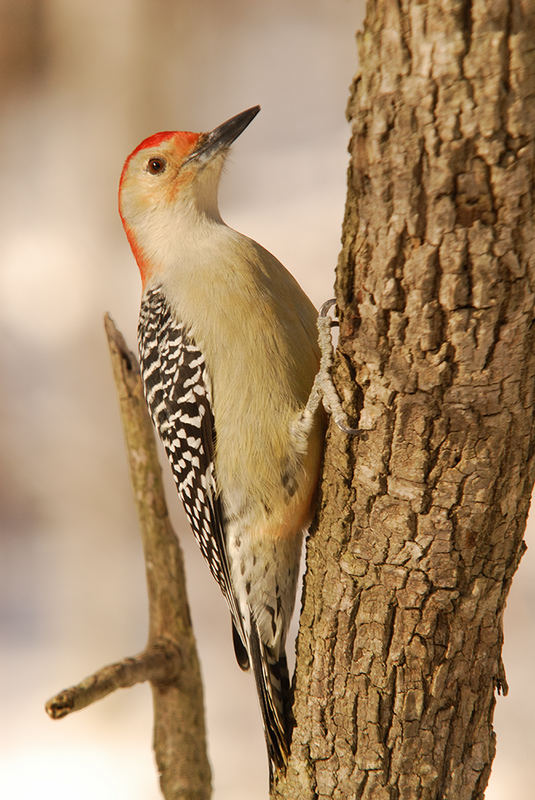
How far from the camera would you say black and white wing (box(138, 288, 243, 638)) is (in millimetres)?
2660

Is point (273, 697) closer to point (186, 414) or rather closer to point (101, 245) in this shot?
point (186, 414)

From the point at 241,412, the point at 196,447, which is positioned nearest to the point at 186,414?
the point at 196,447

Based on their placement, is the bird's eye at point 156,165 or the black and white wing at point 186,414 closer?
the black and white wing at point 186,414

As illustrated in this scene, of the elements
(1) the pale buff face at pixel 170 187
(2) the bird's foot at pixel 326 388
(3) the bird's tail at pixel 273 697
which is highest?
(1) the pale buff face at pixel 170 187

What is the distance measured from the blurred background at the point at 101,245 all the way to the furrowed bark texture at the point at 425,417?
4.04 metres

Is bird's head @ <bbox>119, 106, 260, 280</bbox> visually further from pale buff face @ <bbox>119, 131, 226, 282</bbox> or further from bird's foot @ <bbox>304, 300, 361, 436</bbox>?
bird's foot @ <bbox>304, 300, 361, 436</bbox>

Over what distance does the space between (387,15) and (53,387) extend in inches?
238

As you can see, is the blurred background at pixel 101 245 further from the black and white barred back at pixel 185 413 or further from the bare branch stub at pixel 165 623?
the black and white barred back at pixel 185 413

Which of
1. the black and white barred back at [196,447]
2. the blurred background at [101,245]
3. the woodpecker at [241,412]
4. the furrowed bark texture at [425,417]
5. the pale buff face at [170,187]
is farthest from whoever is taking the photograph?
the blurred background at [101,245]

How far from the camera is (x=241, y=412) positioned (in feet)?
8.34

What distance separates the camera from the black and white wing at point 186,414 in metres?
2.66

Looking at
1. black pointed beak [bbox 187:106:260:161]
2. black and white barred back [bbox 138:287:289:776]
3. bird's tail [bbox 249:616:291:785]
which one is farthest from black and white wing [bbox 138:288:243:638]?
black pointed beak [bbox 187:106:260:161]

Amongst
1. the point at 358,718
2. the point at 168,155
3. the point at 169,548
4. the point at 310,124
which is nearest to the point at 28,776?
the point at 169,548

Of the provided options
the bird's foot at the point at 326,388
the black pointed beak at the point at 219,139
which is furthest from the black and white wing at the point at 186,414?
the black pointed beak at the point at 219,139
